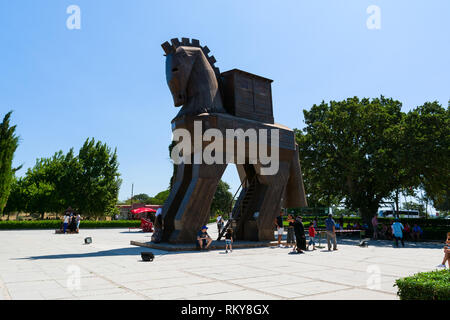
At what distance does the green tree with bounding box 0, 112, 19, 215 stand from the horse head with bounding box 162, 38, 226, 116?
92.3 feet

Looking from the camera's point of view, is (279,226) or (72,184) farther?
(72,184)

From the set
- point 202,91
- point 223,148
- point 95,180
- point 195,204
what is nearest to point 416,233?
point 223,148

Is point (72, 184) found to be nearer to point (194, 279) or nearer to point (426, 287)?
point (194, 279)

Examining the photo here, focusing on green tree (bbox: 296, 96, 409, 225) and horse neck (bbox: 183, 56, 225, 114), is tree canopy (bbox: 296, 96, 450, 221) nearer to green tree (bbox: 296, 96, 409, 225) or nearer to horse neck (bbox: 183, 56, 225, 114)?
green tree (bbox: 296, 96, 409, 225)

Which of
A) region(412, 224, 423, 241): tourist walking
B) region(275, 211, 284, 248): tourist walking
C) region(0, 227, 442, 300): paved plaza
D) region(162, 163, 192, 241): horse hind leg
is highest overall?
region(162, 163, 192, 241): horse hind leg

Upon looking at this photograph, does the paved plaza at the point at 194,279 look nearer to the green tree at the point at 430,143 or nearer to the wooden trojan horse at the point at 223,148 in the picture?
the wooden trojan horse at the point at 223,148

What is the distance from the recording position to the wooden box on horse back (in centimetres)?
1614

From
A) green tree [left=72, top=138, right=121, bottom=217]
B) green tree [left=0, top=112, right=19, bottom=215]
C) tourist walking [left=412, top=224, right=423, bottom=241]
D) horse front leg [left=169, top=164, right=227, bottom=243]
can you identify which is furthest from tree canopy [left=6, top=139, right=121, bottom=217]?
tourist walking [left=412, top=224, right=423, bottom=241]

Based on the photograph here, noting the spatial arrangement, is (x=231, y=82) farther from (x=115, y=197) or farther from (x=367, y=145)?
(x=115, y=197)

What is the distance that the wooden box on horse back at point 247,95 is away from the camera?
16141mm

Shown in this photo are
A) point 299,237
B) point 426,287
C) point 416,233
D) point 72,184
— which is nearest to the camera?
point 426,287

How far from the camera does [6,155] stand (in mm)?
34656

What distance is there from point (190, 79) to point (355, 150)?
1418 centimetres
